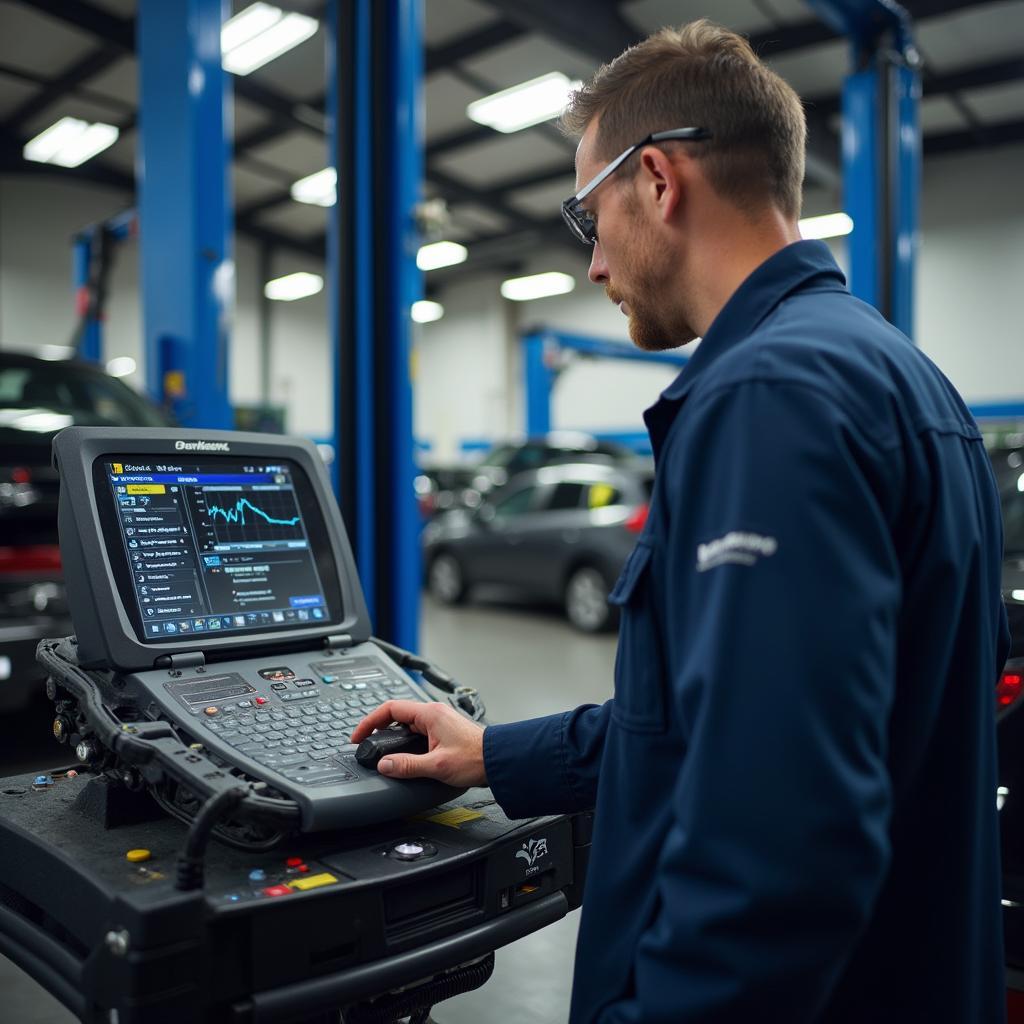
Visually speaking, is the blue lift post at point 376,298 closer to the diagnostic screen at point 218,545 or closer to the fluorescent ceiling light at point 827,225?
the diagnostic screen at point 218,545

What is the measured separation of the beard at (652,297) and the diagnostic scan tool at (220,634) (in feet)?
1.93

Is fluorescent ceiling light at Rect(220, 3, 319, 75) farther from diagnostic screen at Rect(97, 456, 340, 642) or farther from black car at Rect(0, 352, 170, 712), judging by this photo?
diagnostic screen at Rect(97, 456, 340, 642)

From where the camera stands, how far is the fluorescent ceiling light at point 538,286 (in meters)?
18.3

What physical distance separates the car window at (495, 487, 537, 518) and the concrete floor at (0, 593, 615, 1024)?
87 cm

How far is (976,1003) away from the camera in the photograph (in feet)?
3.10

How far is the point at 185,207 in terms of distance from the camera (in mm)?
3668

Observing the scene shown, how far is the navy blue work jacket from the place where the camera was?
0.75 metres

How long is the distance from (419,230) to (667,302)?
96.1 inches

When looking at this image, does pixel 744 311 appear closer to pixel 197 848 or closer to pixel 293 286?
pixel 197 848

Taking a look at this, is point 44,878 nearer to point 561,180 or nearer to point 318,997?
point 318,997

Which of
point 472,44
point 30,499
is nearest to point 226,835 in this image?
point 30,499

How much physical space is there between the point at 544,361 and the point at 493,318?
8800 mm

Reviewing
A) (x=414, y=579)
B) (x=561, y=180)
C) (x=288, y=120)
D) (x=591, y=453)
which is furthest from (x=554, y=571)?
(x=561, y=180)

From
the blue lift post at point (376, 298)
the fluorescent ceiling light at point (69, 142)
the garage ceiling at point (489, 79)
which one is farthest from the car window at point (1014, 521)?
the fluorescent ceiling light at point (69, 142)
